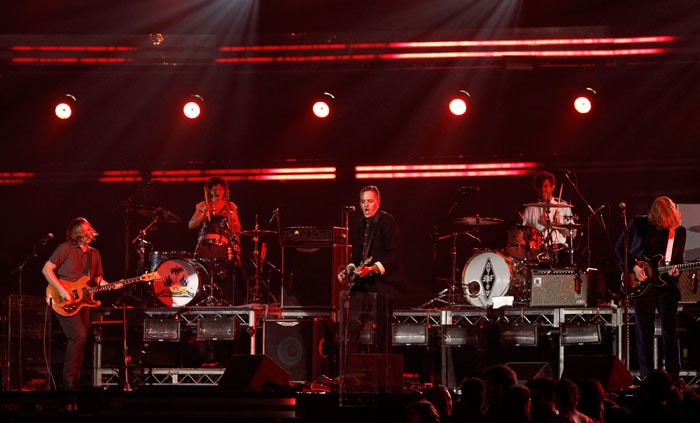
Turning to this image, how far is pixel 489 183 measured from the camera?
15461 mm

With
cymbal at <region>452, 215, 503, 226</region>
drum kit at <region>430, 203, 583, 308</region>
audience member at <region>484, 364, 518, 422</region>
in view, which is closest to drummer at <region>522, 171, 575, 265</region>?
drum kit at <region>430, 203, 583, 308</region>

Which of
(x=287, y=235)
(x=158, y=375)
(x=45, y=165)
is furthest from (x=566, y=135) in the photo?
(x=45, y=165)

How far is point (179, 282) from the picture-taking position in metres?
13.7

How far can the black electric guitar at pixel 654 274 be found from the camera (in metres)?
10.5

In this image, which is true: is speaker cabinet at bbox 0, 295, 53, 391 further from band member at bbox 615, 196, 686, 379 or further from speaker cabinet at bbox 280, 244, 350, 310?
band member at bbox 615, 196, 686, 379

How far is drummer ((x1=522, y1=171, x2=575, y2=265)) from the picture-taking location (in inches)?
518

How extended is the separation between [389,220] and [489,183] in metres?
5.18

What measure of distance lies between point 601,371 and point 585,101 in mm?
6764

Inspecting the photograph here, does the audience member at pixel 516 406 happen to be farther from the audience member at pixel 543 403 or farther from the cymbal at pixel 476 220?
the cymbal at pixel 476 220

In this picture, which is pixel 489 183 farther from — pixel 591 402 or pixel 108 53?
pixel 591 402

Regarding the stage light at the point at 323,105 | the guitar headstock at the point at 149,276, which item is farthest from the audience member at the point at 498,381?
the stage light at the point at 323,105

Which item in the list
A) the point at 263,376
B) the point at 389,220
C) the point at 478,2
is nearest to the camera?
the point at 263,376

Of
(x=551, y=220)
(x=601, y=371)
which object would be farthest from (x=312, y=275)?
(x=601, y=371)

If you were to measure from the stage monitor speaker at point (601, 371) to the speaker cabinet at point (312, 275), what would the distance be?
387cm
